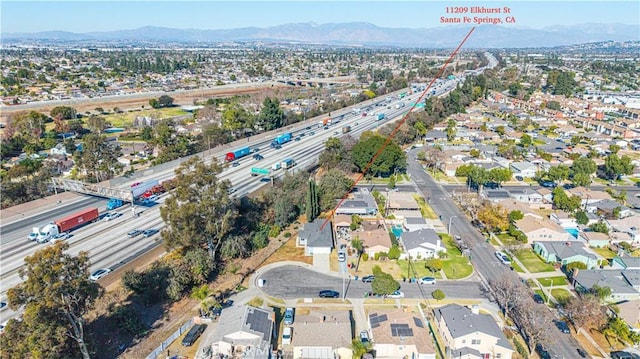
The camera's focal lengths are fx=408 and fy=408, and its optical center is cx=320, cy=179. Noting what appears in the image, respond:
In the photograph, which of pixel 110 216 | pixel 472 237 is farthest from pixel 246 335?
pixel 472 237

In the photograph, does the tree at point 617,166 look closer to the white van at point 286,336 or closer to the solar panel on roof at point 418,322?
the solar panel on roof at point 418,322

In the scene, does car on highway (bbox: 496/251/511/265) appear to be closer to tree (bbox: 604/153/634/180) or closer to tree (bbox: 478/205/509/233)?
tree (bbox: 478/205/509/233)

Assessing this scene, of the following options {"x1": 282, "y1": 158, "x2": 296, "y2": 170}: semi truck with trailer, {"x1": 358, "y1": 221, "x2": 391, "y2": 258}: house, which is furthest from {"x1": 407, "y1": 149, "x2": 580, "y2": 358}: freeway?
{"x1": 282, "y1": 158, "x2": 296, "y2": 170}: semi truck with trailer

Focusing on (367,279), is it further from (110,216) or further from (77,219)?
(77,219)

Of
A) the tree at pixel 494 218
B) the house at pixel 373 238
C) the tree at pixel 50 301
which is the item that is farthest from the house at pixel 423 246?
the tree at pixel 50 301

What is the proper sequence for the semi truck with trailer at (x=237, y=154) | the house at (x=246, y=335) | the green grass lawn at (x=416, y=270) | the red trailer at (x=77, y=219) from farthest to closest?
the semi truck with trailer at (x=237, y=154), the red trailer at (x=77, y=219), the green grass lawn at (x=416, y=270), the house at (x=246, y=335)

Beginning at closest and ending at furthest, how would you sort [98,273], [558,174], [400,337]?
[400,337] → [98,273] → [558,174]

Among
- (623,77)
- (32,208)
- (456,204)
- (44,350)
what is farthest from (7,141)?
(623,77)
